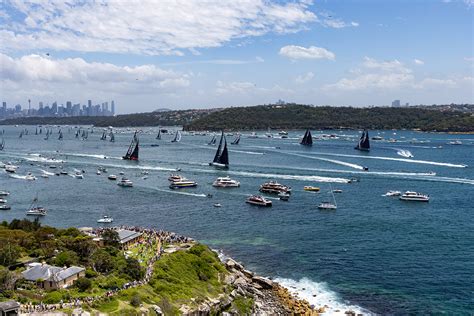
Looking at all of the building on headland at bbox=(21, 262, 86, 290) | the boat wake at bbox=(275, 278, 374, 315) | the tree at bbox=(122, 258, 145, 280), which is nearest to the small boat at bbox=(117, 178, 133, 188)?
the boat wake at bbox=(275, 278, 374, 315)

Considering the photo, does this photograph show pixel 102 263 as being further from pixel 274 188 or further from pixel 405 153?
pixel 405 153

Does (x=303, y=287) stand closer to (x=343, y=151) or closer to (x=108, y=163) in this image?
(x=108, y=163)

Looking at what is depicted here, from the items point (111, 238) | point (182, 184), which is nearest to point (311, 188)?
point (182, 184)

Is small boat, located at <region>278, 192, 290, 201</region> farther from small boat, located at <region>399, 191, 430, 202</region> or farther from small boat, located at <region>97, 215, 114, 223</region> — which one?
small boat, located at <region>97, 215, 114, 223</region>

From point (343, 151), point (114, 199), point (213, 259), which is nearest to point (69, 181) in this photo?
point (114, 199)

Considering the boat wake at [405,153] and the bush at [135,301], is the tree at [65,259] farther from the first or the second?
the boat wake at [405,153]

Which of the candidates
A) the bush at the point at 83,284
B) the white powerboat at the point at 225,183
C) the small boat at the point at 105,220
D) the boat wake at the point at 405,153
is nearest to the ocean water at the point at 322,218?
the small boat at the point at 105,220
